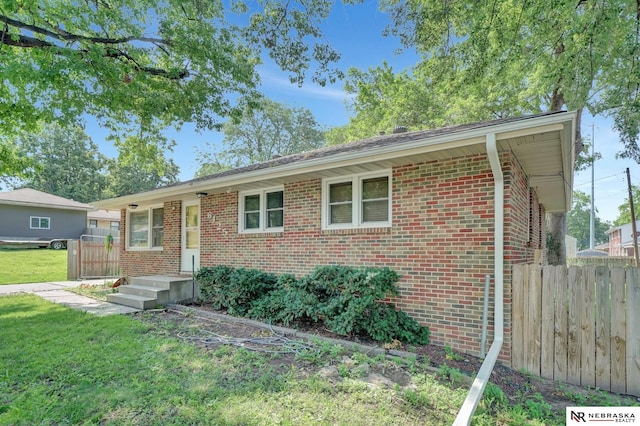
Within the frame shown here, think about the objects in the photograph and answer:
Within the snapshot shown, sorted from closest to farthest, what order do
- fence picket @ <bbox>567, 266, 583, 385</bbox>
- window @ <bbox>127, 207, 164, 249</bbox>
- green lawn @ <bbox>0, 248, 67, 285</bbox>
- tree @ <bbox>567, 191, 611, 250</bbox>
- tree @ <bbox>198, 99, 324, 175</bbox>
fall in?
fence picket @ <bbox>567, 266, 583, 385</bbox> → window @ <bbox>127, 207, 164, 249</bbox> → green lawn @ <bbox>0, 248, 67, 285</bbox> → tree @ <bbox>198, 99, 324, 175</bbox> → tree @ <bbox>567, 191, 611, 250</bbox>

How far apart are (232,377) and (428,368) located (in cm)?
231

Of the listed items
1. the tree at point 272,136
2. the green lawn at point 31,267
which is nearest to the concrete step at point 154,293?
the green lawn at point 31,267

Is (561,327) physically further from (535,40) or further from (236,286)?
(535,40)

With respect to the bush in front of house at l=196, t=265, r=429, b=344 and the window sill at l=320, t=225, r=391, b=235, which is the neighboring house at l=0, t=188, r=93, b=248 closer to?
the bush in front of house at l=196, t=265, r=429, b=344

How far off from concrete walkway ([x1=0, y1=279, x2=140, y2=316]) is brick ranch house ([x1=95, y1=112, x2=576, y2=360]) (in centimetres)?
273

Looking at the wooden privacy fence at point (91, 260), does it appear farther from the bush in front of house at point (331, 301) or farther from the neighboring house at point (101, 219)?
the neighboring house at point (101, 219)

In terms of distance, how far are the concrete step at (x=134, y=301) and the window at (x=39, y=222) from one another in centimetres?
2120

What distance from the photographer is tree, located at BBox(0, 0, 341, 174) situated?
7.11m

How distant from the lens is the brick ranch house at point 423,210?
15.2ft

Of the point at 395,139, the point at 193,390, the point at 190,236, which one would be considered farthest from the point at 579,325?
the point at 190,236

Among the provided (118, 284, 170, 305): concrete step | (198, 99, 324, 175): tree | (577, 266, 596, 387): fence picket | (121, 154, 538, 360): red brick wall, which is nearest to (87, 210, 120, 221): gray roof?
(198, 99, 324, 175): tree

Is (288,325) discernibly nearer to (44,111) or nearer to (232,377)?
(232,377)

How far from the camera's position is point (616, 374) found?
3889 mm

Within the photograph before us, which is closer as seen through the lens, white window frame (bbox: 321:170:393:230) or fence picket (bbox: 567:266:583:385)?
fence picket (bbox: 567:266:583:385)
